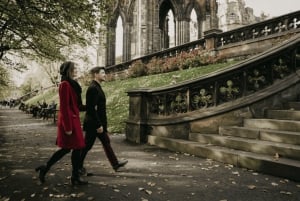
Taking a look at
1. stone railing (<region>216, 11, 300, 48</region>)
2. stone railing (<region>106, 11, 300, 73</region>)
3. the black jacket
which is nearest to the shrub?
stone railing (<region>106, 11, 300, 73</region>)

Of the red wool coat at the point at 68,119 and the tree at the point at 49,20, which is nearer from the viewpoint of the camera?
the red wool coat at the point at 68,119

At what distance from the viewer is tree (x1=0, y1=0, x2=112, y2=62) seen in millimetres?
10172

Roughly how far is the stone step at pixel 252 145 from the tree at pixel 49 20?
705 cm

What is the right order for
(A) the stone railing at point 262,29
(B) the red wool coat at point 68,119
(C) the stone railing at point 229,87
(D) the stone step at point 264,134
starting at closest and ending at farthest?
(B) the red wool coat at point 68,119 → (D) the stone step at point 264,134 → (C) the stone railing at point 229,87 → (A) the stone railing at point 262,29

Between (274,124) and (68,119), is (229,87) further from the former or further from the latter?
(68,119)

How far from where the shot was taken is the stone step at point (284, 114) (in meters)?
5.96

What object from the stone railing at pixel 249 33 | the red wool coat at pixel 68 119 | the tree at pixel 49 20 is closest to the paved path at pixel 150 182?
A: the red wool coat at pixel 68 119

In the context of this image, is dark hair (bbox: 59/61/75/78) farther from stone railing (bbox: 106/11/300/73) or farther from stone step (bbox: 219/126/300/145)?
stone railing (bbox: 106/11/300/73)

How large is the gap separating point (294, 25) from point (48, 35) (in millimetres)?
11060

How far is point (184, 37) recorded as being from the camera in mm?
28297

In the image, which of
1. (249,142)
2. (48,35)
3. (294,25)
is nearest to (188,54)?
(294,25)

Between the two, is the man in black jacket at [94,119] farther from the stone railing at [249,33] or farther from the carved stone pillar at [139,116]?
the stone railing at [249,33]

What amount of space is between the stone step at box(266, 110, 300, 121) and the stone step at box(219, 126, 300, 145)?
66 cm

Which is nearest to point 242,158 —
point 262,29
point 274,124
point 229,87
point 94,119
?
point 274,124
